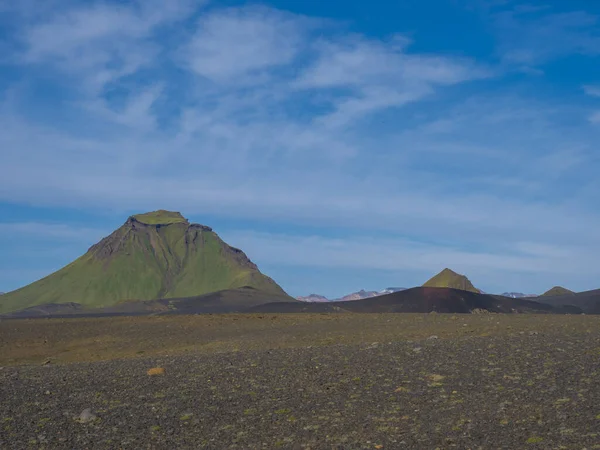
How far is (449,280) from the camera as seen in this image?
326 ft

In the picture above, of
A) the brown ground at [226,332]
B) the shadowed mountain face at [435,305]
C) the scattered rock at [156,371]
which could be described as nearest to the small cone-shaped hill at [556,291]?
the shadowed mountain face at [435,305]

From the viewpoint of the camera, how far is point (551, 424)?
10711mm

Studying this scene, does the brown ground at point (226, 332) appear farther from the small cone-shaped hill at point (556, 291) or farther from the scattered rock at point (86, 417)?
the small cone-shaped hill at point (556, 291)

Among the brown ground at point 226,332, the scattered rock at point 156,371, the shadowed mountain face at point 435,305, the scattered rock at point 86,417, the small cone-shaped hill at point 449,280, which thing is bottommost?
the scattered rock at point 86,417

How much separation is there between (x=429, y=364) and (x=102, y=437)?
802 cm

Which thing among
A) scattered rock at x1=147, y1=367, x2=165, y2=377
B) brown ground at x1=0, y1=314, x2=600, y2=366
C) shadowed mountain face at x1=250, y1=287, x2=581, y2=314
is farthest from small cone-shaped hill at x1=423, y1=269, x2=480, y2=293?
scattered rock at x1=147, y1=367, x2=165, y2=377

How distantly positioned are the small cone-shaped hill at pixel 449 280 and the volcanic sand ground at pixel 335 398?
255 ft

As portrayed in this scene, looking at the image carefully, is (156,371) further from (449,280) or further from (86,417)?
(449,280)

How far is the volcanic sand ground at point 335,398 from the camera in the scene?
11.1 m

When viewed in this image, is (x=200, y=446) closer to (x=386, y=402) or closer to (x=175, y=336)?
(x=386, y=402)

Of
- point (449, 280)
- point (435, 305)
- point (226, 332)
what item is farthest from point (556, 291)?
point (226, 332)

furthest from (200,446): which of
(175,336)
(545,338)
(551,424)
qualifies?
(175,336)

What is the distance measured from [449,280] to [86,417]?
90552mm

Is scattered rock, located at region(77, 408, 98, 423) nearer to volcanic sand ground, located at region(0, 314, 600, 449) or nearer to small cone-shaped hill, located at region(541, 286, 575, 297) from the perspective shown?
volcanic sand ground, located at region(0, 314, 600, 449)
